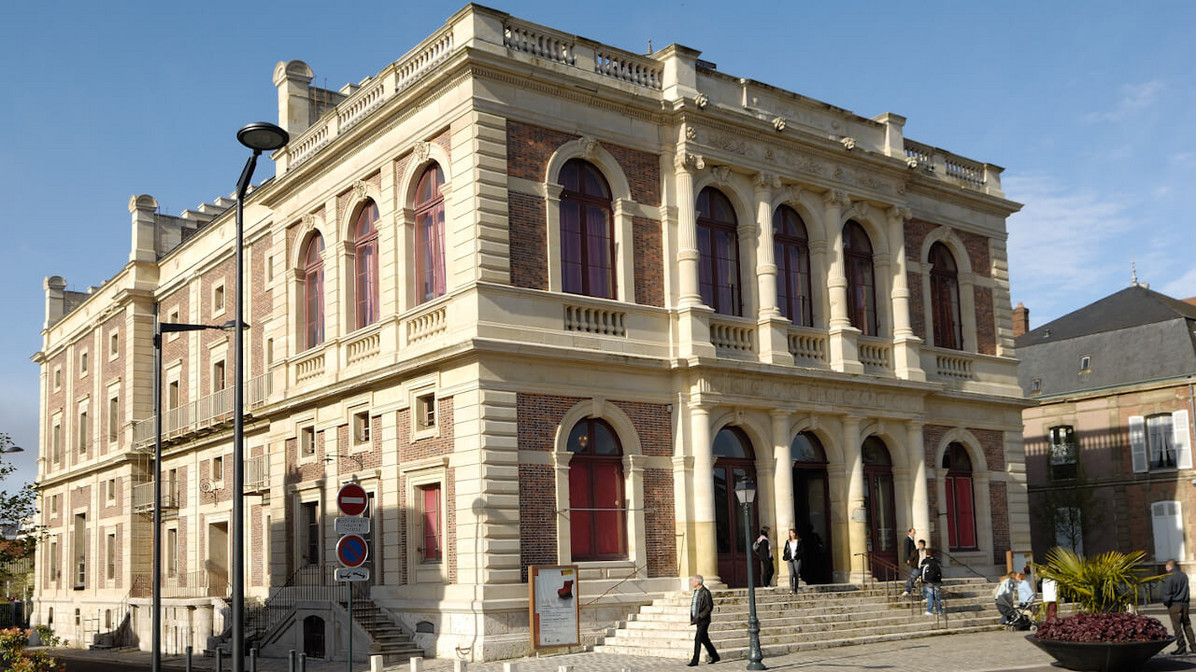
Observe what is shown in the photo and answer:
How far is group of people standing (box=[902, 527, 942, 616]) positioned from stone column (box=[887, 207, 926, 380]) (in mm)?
3888

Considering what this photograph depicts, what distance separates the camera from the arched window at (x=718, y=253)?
90.7 ft

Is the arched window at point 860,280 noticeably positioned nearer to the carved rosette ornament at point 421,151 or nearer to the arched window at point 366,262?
the carved rosette ornament at point 421,151

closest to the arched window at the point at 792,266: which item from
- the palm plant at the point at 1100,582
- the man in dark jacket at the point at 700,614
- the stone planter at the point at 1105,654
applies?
the palm plant at the point at 1100,582

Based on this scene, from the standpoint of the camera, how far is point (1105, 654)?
17.2 meters

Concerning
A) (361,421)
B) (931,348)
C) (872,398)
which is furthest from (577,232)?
(931,348)

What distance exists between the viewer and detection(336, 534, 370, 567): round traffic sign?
15523 mm

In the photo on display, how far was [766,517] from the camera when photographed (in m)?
27.2

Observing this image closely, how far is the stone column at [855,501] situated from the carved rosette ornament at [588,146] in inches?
336

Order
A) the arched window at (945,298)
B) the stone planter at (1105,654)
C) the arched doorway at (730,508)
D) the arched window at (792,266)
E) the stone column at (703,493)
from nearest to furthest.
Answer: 1. the stone planter at (1105,654)
2. the stone column at (703,493)
3. the arched doorway at (730,508)
4. the arched window at (792,266)
5. the arched window at (945,298)

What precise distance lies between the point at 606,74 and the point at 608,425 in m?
7.44

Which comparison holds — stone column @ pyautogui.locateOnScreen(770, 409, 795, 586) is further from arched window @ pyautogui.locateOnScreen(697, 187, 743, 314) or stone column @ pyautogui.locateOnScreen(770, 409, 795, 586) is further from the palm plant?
the palm plant

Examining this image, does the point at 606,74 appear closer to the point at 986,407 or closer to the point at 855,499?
the point at 855,499

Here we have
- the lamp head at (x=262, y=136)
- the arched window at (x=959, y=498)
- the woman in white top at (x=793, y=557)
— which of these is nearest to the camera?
the lamp head at (x=262, y=136)

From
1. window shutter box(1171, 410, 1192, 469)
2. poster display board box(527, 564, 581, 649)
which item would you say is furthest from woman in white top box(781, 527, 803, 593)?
window shutter box(1171, 410, 1192, 469)
